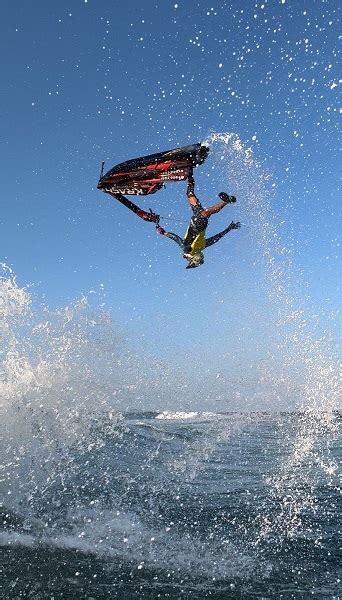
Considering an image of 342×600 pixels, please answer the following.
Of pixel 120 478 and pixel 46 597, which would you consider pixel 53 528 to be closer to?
pixel 46 597

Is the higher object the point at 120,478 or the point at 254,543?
the point at 120,478

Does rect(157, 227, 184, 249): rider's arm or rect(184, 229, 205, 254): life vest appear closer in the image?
rect(184, 229, 205, 254): life vest

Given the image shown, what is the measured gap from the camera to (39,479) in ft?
39.2

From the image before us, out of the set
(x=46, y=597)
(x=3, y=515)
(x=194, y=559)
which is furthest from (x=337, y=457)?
(x=46, y=597)

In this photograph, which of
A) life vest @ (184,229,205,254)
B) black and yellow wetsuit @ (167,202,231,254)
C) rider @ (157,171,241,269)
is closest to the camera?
rider @ (157,171,241,269)

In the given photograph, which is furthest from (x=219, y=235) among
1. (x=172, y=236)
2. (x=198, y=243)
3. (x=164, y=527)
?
(x=164, y=527)

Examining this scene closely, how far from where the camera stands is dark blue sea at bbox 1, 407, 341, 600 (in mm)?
6312

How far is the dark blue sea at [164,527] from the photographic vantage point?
6.31 metres

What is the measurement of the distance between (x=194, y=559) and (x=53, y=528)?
3.21 metres

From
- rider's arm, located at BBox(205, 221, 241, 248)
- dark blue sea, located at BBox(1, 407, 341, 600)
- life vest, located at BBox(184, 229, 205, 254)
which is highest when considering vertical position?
rider's arm, located at BBox(205, 221, 241, 248)

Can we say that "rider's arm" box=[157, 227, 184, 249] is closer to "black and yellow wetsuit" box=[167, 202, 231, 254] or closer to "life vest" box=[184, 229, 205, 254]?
"black and yellow wetsuit" box=[167, 202, 231, 254]

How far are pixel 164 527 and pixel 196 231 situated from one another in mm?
8033

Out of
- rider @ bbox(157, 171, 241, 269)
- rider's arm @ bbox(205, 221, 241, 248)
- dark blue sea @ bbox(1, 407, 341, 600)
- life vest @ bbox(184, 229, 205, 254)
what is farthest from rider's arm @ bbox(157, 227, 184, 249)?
dark blue sea @ bbox(1, 407, 341, 600)

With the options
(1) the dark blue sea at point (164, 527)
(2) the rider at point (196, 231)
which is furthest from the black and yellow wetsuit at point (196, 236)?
(1) the dark blue sea at point (164, 527)
